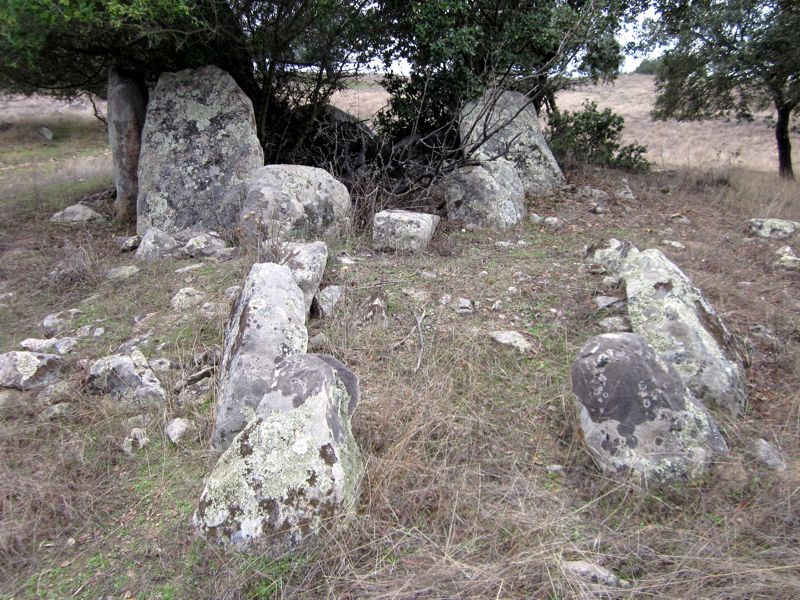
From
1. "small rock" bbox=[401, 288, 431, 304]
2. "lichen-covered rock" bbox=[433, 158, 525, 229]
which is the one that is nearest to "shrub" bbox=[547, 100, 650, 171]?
"lichen-covered rock" bbox=[433, 158, 525, 229]

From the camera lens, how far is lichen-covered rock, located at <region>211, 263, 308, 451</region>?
9.29 feet

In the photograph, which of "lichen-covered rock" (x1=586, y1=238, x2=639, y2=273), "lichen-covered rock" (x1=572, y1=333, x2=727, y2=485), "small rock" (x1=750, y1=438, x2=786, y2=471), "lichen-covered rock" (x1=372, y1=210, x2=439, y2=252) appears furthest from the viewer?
"lichen-covered rock" (x1=372, y1=210, x2=439, y2=252)

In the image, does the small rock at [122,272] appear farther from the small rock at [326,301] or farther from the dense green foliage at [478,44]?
the dense green foliage at [478,44]

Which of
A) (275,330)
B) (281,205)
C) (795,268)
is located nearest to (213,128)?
(281,205)

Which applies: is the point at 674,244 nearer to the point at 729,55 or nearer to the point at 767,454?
the point at 767,454

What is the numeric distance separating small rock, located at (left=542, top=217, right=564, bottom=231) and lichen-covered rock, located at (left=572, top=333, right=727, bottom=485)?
3.52 meters

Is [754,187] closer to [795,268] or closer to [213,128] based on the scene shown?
[795,268]

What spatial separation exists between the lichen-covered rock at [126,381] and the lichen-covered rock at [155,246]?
2.12 meters

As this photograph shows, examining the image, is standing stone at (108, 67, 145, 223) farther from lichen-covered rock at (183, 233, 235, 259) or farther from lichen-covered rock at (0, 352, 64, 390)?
lichen-covered rock at (0, 352, 64, 390)

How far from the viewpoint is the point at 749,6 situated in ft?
25.9

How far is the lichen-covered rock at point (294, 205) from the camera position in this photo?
17.0 feet

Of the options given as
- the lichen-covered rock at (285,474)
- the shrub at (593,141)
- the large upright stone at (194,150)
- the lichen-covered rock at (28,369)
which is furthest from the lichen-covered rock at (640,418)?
the shrub at (593,141)

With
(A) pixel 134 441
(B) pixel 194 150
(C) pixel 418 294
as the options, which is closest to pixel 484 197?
(C) pixel 418 294

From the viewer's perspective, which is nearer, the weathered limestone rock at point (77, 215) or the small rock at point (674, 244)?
the small rock at point (674, 244)
